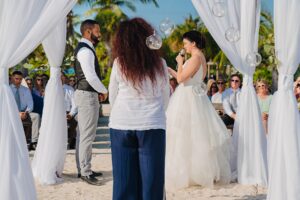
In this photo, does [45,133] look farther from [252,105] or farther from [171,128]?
[252,105]

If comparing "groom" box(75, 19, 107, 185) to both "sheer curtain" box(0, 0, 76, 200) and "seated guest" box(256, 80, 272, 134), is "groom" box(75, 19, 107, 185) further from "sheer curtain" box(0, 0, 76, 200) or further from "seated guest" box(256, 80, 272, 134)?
"seated guest" box(256, 80, 272, 134)

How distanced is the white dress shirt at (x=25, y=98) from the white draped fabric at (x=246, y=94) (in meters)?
4.33

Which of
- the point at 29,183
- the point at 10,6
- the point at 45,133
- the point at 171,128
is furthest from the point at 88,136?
the point at 10,6

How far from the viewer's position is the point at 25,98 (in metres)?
8.84

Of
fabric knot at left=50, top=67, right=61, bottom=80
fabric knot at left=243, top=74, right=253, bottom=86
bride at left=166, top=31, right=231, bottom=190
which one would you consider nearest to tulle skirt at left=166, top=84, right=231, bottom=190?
bride at left=166, top=31, right=231, bottom=190

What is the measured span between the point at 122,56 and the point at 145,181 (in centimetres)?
98

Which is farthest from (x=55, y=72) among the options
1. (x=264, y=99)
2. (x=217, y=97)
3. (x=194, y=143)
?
(x=217, y=97)

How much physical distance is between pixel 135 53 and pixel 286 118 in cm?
168

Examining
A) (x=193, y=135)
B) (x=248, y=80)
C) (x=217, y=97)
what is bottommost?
(x=193, y=135)

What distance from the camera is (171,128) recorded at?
5.74 meters

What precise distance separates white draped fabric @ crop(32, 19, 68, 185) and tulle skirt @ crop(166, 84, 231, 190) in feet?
4.60

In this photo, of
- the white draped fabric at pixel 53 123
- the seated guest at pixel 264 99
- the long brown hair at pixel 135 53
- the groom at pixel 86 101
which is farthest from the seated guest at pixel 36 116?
the long brown hair at pixel 135 53

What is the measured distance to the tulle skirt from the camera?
5629mm

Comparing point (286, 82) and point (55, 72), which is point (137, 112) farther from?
point (55, 72)
